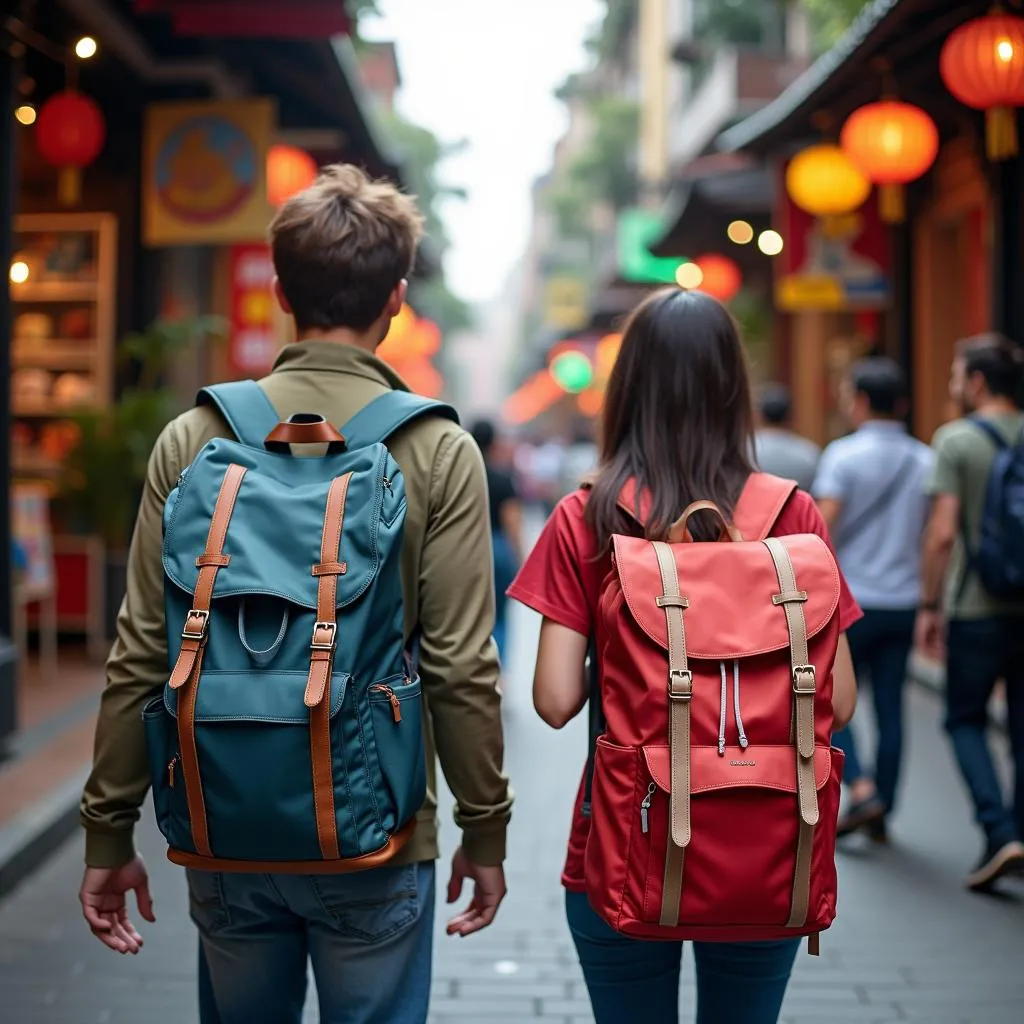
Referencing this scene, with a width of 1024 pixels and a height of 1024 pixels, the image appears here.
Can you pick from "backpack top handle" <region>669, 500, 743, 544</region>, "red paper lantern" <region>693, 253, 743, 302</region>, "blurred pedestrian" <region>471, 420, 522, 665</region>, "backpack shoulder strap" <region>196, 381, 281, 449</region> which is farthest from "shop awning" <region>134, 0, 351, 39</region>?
"red paper lantern" <region>693, 253, 743, 302</region>

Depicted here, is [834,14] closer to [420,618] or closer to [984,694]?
[984,694]

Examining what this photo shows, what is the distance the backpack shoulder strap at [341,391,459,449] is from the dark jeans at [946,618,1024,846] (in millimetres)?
3399

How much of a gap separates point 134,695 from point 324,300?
2.39 ft

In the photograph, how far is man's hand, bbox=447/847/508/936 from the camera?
8.04ft

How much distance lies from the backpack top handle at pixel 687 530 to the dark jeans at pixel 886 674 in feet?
11.4

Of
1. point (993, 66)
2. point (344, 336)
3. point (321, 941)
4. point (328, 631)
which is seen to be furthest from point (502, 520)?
point (328, 631)

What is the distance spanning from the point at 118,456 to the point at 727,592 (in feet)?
26.7

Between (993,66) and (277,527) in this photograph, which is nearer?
(277,527)

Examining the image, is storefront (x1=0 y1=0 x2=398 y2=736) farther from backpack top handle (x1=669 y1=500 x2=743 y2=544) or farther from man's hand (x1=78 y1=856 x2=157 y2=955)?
backpack top handle (x1=669 y1=500 x2=743 y2=544)

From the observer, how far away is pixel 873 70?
8.68 metres

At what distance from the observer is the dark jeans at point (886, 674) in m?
5.79

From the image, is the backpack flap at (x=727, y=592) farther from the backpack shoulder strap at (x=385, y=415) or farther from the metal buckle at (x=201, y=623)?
the metal buckle at (x=201, y=623)

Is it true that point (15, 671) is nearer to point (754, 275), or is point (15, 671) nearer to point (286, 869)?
point (286, 869)

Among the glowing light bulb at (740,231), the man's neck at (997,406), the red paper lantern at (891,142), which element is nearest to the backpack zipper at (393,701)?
the man's neck at (997,406)
